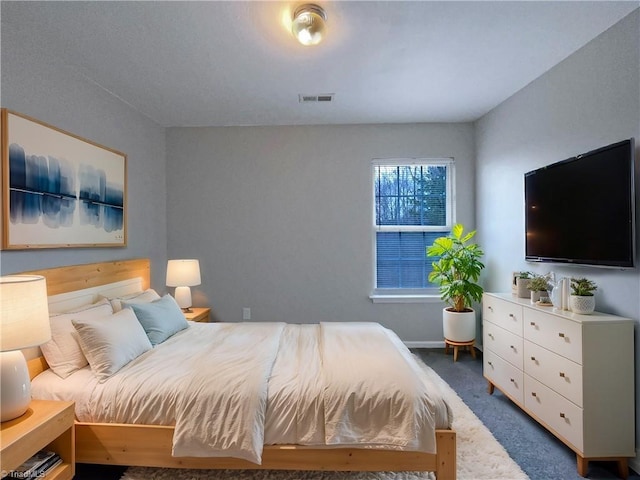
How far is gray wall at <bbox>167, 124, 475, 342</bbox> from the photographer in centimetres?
377

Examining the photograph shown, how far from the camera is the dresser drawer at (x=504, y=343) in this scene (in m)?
2.37

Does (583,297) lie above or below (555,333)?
above

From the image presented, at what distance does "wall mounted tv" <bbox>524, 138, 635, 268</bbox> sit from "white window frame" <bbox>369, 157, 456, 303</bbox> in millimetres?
1166

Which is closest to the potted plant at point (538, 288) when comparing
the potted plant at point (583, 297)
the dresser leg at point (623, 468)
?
the potted plant at point (583, 297)

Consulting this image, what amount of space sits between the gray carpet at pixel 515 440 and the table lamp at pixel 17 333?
28.5 inches

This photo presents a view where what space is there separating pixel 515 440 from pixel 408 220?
7.85 ft

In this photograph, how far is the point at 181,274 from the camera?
10.7 ft

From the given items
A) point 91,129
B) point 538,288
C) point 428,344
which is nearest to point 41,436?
point 91,129

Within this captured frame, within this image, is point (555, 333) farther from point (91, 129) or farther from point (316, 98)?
point (91, 129)

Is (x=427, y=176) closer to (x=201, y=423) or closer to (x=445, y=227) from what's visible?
(x=445, y=227)

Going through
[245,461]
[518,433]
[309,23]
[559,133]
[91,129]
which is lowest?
[518,433]

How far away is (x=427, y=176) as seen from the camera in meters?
3.86

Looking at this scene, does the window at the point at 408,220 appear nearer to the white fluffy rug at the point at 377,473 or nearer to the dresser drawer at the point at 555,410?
the dresser drawer at the point at 555,410

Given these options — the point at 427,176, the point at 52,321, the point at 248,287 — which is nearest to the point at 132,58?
the point at 52,321
